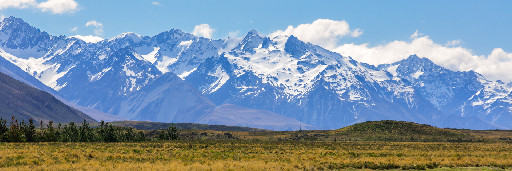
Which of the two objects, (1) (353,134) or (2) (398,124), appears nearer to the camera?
(1) (353,134)

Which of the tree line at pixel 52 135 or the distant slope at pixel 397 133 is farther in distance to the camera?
the distant slope at pixel 397 133

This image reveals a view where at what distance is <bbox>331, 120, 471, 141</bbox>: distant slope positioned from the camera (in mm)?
146875

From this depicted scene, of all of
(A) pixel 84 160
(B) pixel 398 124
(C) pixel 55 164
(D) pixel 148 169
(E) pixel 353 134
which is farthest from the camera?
(B) pixel 398 124

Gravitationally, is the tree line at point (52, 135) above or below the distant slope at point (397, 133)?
below

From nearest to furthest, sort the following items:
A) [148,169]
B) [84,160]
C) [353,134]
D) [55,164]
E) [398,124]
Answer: [148,169] < [55,164] < [84,160] < [353,134] < [398,124]

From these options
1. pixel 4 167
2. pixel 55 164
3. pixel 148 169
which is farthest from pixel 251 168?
pixel 4 167

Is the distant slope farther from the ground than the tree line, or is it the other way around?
the distant slope

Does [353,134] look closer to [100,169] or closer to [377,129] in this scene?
[377,129]

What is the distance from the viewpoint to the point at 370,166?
55312 millimetres

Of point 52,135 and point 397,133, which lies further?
point 397,133

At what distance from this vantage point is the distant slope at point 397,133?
482 ft

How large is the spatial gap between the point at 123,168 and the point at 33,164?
1066cm

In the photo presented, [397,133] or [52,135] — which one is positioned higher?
[397,133]

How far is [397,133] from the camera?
518ft
